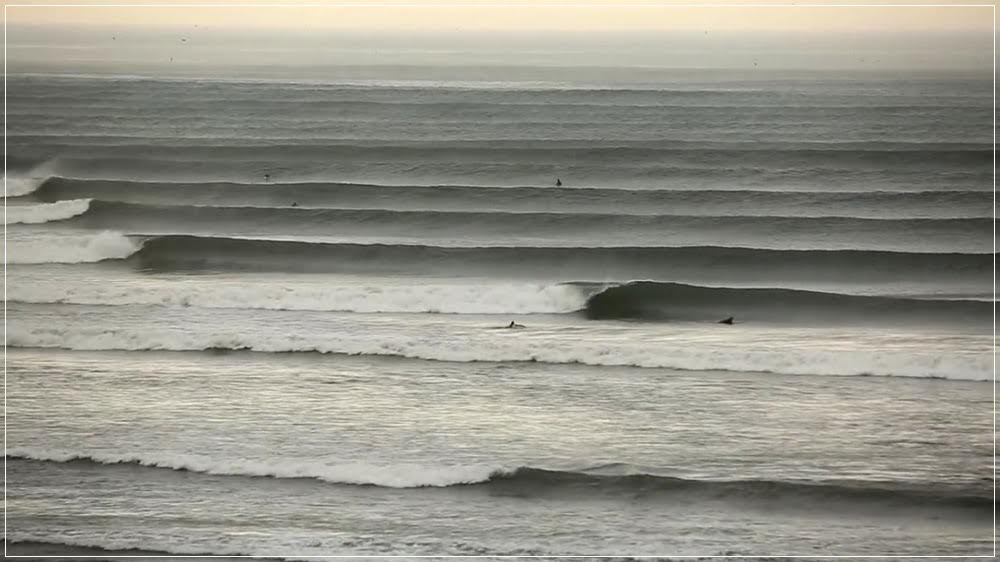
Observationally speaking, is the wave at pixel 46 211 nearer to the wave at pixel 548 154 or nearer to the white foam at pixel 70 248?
the white foam at pixel 70 248

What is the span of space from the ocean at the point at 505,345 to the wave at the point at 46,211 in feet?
0.30

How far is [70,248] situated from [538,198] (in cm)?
869

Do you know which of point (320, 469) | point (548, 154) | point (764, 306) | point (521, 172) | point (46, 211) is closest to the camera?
point (320, 469)

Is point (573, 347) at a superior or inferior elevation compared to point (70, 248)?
inferior

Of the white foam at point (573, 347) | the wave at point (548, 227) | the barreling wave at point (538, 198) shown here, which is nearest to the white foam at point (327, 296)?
the white foam at point (573, 347)

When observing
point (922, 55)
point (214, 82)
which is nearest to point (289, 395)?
point (214, 82)

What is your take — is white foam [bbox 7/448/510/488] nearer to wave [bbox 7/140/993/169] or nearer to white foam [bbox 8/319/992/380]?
white foam [bbox 8/319/992/380]

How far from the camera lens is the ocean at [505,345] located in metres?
8.97

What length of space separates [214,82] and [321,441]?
1389 inches

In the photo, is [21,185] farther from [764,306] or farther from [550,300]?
[764,306]

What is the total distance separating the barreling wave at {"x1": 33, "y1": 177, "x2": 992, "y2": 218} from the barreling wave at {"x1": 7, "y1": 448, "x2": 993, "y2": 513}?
42.2ft

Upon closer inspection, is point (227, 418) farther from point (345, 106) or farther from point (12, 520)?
point (345, 106)

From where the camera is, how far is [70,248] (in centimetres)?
1889

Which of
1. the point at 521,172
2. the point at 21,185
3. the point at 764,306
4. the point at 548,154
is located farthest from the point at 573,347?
the point at 21,185
